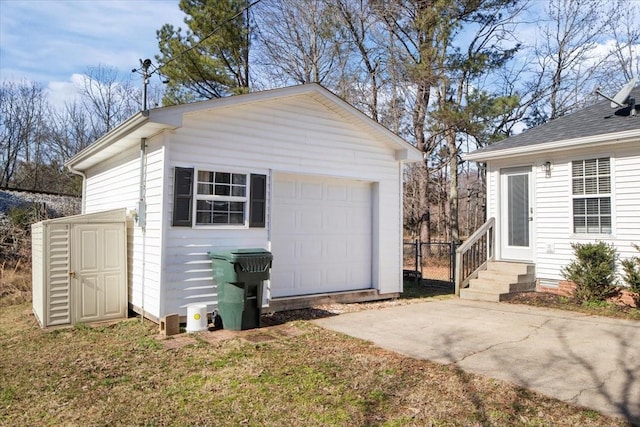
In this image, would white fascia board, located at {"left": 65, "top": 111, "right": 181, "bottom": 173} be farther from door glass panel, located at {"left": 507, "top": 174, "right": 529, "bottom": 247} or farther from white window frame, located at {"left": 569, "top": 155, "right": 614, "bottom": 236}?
white window frame, located at {"left": 569, "top": 155, "right": 614, "bottom": 236}

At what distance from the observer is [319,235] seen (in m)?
8.05

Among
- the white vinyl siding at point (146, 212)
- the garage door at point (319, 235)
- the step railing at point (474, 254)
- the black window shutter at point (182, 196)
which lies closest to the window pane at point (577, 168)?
the step railing at point (474, 254)

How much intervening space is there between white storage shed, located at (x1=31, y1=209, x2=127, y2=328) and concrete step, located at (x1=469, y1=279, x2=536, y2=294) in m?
6.79

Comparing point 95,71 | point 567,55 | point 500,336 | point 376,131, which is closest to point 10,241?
point 376,131

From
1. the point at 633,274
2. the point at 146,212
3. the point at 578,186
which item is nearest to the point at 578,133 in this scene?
the point at 578,186

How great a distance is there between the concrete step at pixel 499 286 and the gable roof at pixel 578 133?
2.76 m

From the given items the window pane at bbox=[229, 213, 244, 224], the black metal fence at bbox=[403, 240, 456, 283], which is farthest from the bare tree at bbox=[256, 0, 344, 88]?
the window pane at bbox=[229, 213, 244, 224]

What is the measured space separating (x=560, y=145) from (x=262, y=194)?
232 inches

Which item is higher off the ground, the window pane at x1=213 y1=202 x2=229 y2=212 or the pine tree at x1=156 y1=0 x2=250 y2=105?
the pine tree at x1=156 y1=0 x2=250 y2=105

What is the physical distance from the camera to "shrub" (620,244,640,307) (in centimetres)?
724

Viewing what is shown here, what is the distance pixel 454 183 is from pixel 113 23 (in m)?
13.7

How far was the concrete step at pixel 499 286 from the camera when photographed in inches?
344

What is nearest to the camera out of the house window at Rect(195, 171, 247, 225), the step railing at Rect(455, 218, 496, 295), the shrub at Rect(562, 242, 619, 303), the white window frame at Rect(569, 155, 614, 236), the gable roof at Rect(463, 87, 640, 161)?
the house window at Rect(195, 171, 247, 225)

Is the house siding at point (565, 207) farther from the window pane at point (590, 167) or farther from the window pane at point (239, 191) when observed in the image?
the window pane at point (239, 191)
